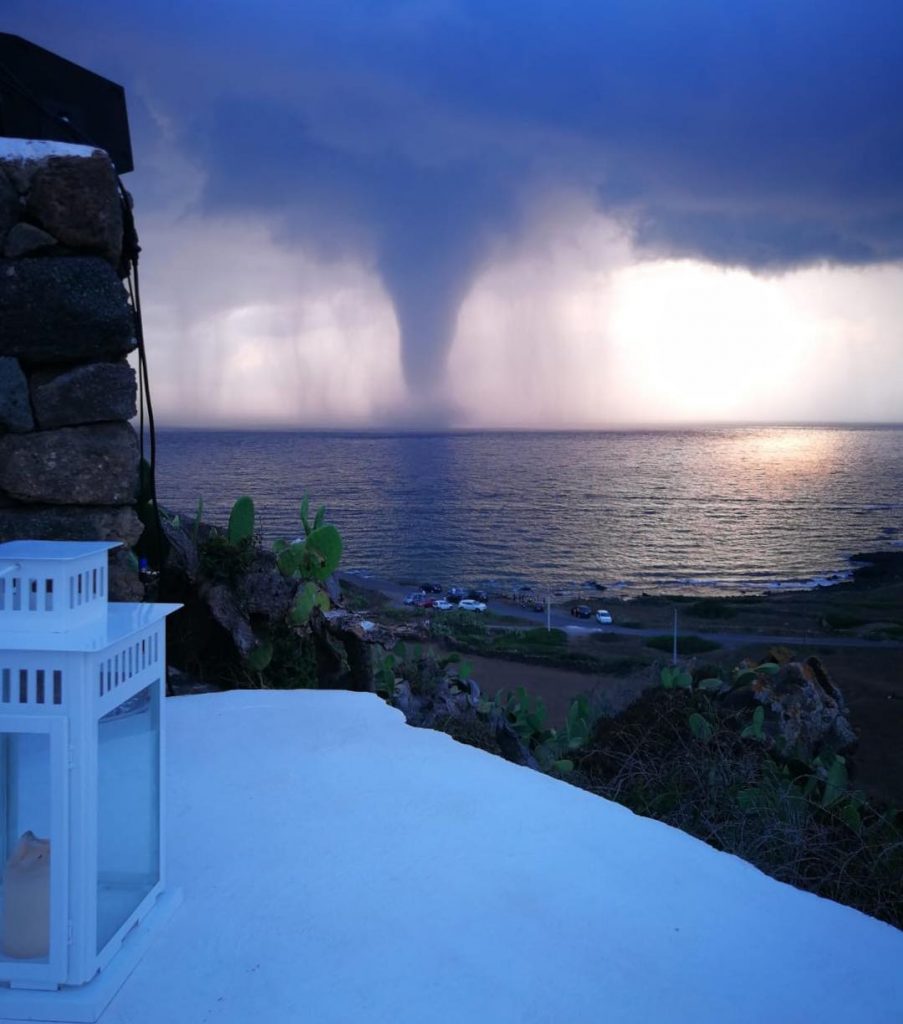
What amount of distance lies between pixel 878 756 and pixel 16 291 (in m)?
10.5

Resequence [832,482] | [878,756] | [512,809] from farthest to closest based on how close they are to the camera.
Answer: [832,482], [878,756], [512,809]

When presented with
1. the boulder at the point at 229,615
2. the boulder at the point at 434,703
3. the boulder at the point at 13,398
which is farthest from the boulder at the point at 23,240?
the boulder at the point at 434,703

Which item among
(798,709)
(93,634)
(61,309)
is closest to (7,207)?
(61,309)

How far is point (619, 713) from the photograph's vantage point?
270 inches

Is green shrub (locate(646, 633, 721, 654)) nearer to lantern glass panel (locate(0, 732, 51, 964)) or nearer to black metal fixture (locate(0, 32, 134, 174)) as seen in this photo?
black metal fixture (locate(0, 32, 134, 174))

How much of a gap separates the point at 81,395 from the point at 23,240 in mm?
572

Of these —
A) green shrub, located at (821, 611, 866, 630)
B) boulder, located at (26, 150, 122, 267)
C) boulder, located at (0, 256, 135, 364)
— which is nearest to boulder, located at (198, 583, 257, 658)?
boulder, located at (0, 256, 135, 364)

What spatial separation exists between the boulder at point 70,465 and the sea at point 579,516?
15.1 meters

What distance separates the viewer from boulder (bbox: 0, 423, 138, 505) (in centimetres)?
314

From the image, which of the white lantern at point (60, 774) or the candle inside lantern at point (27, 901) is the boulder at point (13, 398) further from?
the candle inside lantern at point (27, 901)

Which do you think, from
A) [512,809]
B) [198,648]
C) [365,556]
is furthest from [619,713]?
[365,556]

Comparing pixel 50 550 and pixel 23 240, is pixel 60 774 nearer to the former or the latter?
pixel 50 550

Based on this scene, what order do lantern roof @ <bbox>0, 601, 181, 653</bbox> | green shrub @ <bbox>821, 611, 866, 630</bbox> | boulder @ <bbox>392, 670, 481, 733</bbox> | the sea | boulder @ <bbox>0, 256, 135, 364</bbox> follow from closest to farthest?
lantern roof @ <bbox>0, 601, 181, 653</bbox>
boulder @ <bbox>0, 256, 135, 364</bbox>
boulder @ <bbox>392, 670, 481, 733</bbox>
green shrub @ <bbox>821, 611, 866, 630</bbox>
the sea

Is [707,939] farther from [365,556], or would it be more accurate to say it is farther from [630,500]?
[630,500]
